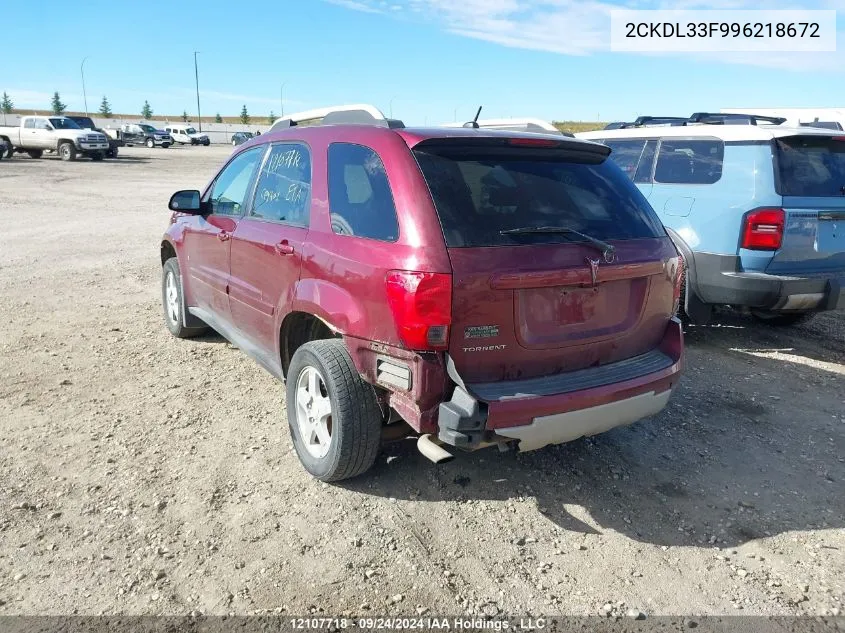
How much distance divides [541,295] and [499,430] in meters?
0.62

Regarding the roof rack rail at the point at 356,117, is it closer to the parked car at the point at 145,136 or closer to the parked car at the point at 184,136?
the parked car at the point at 145,136

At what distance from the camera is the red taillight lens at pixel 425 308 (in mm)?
2715

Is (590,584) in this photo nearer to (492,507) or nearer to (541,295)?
(492,507)

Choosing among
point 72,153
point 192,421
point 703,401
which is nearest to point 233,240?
point 192,421

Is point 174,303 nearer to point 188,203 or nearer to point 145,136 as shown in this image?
point 188,203

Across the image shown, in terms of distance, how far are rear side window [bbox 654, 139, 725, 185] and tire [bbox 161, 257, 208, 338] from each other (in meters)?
4.41

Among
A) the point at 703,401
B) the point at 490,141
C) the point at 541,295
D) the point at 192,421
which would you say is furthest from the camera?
the point at 703,401

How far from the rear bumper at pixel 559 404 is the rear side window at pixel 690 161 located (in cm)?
290

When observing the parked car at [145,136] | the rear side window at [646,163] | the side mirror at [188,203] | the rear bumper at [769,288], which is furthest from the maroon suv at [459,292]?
the parked car at [145,136]

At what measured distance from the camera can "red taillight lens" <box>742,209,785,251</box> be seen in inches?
203

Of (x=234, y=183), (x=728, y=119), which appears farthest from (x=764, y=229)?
(x=234, y=183)

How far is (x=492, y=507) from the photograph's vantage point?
330cm

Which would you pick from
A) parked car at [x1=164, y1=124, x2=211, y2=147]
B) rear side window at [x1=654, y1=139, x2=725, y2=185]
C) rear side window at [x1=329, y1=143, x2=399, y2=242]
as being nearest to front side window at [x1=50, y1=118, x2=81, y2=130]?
parked car at [x1=164, y1=124, x2=211, y2=147]

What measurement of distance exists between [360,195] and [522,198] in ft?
2.54
